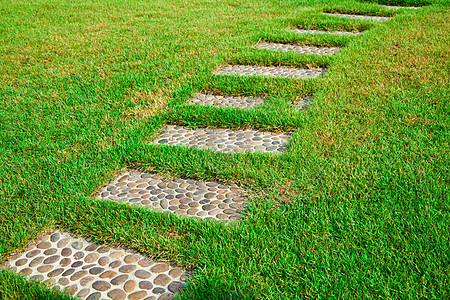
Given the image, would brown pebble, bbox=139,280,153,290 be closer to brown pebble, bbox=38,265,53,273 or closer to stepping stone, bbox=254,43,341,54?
brown pebble, bbox=38,265,53,273

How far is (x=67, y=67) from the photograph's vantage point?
17.5 feet

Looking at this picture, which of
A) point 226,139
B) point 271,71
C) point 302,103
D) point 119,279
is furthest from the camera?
point 271,71

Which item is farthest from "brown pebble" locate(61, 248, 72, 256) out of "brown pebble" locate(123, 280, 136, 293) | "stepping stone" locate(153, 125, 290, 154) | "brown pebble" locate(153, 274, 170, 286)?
"stepping stone" locate(153, 125, 290, 154)

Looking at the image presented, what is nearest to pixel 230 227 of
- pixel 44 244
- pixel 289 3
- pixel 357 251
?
pixel 357 251

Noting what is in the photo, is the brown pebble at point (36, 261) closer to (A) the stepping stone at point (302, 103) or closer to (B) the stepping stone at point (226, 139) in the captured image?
(B) the stepping stone at point (226, 139)

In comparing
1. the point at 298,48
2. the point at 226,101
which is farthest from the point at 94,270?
the point at 298,48

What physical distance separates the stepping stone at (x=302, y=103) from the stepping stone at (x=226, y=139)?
1.93 ft

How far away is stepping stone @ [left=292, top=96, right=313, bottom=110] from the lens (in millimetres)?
4027

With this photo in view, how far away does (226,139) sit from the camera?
3.54 metres

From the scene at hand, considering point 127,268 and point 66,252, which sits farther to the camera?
point 66,252

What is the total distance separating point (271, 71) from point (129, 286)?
11.6 feet

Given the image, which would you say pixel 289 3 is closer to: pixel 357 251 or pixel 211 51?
pixel 211 51

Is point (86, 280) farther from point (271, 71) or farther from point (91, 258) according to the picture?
point (271, 71)

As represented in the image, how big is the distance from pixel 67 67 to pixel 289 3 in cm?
511
